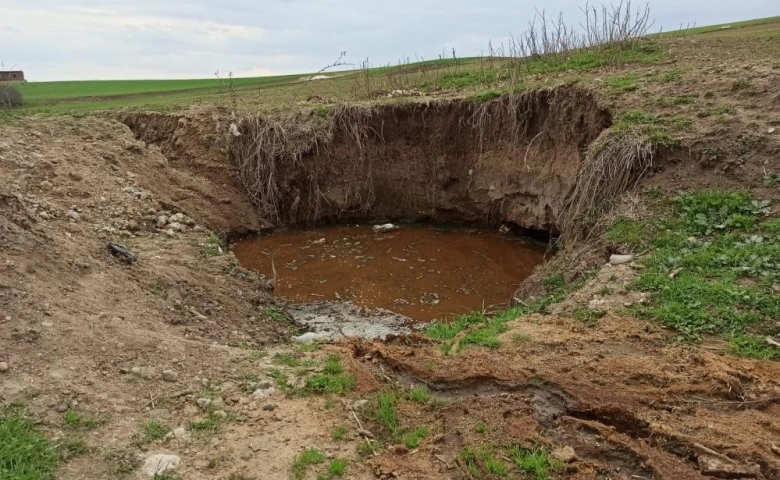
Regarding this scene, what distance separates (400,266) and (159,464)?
19.0 feet

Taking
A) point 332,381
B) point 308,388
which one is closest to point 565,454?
point 332,381

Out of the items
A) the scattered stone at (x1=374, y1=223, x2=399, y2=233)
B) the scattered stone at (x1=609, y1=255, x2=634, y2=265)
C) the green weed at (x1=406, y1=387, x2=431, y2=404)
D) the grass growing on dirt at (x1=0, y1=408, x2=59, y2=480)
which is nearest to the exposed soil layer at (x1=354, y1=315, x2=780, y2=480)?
the green weed at (x1=406, y1=387, x2=431, y2=404)

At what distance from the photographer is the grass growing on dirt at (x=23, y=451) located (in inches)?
119

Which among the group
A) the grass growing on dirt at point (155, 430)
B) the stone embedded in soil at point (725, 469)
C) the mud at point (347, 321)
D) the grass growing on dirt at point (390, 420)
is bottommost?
the mud at point (347, 321)

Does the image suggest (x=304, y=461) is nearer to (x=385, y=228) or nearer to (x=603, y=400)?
(x=603, y=400)

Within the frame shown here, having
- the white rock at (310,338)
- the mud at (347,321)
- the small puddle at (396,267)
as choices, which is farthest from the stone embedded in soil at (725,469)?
the small puddle at (396,267)

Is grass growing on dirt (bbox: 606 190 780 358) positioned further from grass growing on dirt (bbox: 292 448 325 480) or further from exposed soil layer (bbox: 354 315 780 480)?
grass growing on dirt (bbox: 292 448 325 480)

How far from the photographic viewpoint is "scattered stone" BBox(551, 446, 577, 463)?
3268 millimetres

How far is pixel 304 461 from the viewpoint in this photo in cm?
332

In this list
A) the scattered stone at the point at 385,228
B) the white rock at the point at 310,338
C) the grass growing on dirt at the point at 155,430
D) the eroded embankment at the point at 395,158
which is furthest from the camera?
the scattered stone at the point at 385,228

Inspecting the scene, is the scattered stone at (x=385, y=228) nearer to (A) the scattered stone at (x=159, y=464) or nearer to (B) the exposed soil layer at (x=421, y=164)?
(B) the exposed soil layer at (x=421, y=164)

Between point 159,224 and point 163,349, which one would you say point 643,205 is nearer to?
point 163,349

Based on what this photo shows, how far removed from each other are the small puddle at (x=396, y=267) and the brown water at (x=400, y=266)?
0.01m

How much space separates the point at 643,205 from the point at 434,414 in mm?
4238
